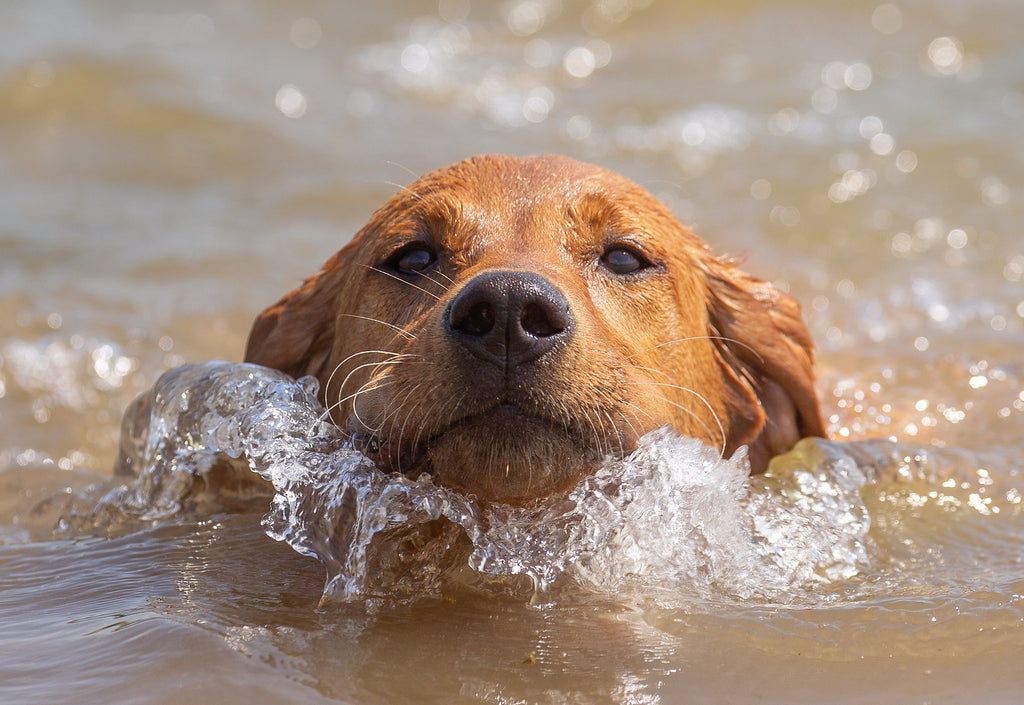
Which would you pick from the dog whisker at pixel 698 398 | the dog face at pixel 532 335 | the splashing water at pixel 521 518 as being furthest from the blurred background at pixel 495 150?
the splashing water at pixel 521 518

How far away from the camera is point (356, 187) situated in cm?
834

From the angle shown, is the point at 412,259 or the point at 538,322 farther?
the point at 412,259

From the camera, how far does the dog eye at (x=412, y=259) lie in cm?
385

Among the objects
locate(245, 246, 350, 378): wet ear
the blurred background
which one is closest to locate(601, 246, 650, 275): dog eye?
locate(245, 246, 350, 378): wet ear

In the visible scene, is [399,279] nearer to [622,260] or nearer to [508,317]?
[622,260]

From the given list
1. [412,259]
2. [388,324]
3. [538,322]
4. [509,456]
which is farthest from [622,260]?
[509,456]

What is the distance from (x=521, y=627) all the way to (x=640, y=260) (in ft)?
4.19

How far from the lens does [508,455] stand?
309 centimetres

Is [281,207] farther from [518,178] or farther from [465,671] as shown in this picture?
[465,671]

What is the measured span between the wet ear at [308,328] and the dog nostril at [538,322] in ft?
4.51

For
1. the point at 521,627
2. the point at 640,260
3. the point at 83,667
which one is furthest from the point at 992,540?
the point at 83,667

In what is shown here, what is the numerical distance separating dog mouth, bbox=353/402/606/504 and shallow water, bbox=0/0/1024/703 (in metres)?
0.33

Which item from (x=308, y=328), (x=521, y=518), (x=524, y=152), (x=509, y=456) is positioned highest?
(x=524, y=152)

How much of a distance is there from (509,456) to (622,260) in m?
1.02
